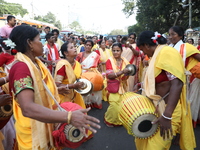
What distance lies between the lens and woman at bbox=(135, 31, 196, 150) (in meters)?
1.89

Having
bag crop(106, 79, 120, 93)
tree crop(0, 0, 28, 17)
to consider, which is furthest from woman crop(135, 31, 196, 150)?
tree crop(0, 0, 28, 17)

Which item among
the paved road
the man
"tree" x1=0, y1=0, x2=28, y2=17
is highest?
"tree" x1=0, y1=0, x2=28, y2=17

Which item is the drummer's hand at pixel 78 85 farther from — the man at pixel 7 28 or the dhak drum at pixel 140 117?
the man at pixel 7 28

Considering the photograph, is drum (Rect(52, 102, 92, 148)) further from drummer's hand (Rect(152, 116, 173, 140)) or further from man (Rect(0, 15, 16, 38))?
man (Rect(0, 15, 16, 38))

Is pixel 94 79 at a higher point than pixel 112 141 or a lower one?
higher

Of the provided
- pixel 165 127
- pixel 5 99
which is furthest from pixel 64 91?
pixel 165 127

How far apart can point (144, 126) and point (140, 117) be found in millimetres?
130

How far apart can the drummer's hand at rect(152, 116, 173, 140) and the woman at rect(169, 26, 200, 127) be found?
1.45 meters

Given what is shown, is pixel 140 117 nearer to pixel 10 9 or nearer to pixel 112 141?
pixel 112 141

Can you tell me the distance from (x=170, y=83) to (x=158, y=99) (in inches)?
9.2

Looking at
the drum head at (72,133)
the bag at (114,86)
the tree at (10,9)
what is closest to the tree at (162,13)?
the bag at (114,86)

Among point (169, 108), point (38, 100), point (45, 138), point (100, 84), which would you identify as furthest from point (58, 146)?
point (100, 84)

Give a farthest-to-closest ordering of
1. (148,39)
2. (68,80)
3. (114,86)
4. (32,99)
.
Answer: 1. (114,86)
2. (68,80)
3. (148,39)
4. (32,99)

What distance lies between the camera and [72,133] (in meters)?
1.58
